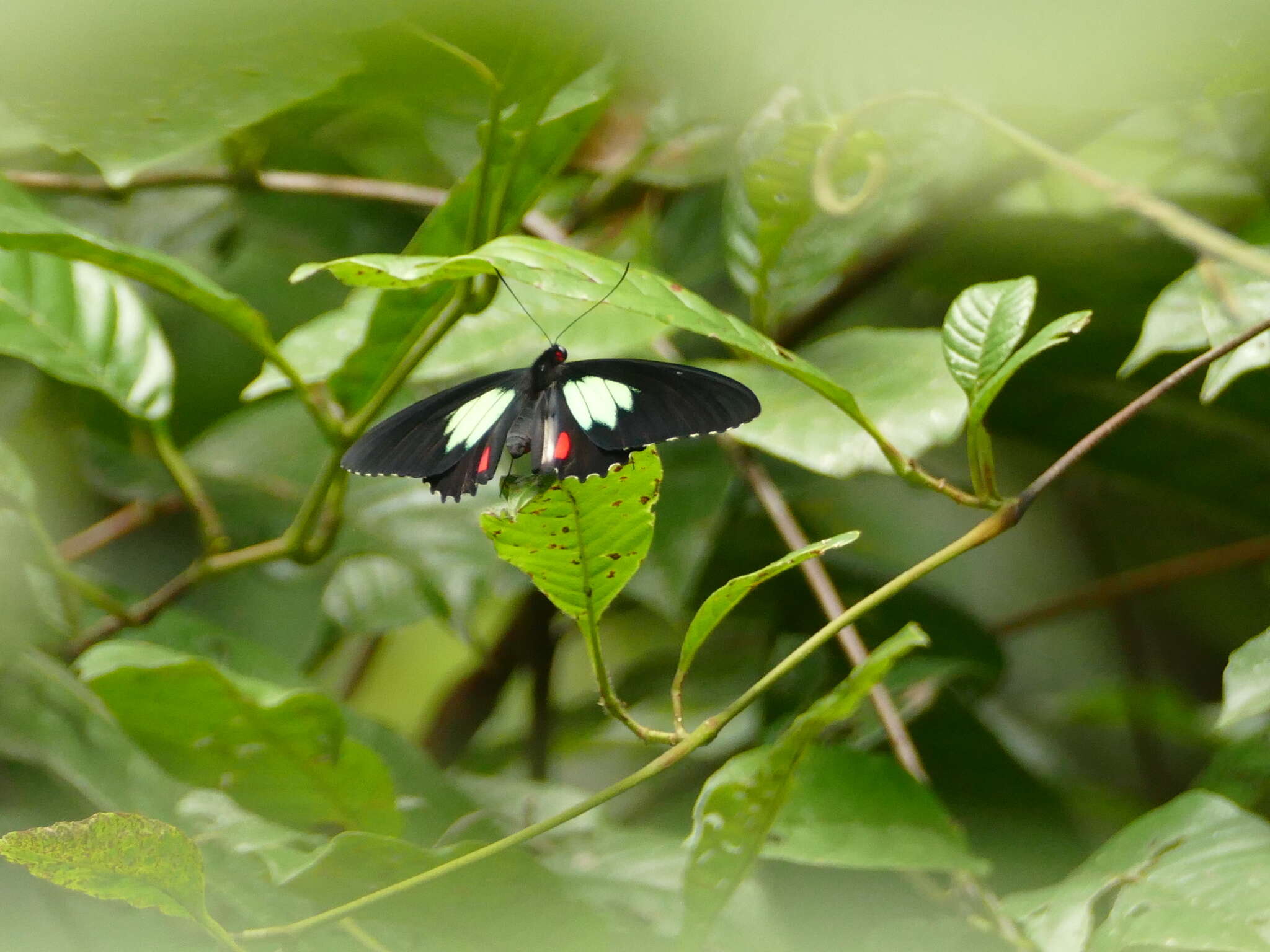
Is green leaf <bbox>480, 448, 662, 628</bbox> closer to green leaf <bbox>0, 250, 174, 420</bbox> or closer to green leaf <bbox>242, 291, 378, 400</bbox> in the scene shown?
green leaf <bbox>242, 291, 378, 400</bbox>

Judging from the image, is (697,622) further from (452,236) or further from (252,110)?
(252,110)

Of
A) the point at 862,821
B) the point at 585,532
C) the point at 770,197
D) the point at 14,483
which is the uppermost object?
the point at 770,197

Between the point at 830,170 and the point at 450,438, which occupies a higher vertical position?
the point at 830,170

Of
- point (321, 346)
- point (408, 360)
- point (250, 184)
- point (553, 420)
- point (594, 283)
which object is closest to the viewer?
point (594, 283)

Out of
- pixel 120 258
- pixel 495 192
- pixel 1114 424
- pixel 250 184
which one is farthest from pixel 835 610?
pixel 250 184

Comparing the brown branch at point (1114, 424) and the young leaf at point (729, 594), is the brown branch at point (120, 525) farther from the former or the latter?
the brown branch at point (1114, 424)

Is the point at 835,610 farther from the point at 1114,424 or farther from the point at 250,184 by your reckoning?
the point at 250,184

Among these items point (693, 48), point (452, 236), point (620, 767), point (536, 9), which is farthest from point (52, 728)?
point (620, 767)
